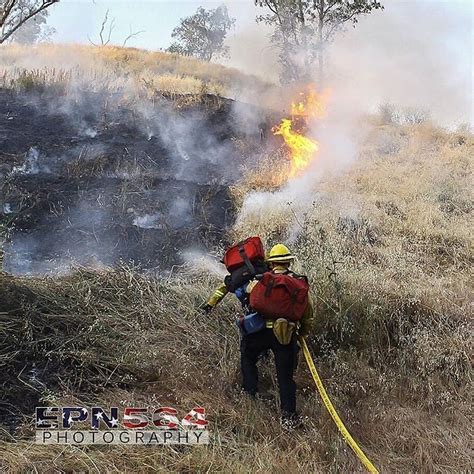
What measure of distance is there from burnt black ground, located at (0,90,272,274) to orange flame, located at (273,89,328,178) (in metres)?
0.75

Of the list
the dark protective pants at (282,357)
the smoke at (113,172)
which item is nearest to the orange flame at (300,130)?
the smoke at (113,172)

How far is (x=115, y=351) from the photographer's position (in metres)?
4.31

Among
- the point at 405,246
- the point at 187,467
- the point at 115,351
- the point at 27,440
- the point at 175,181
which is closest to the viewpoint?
the point at 187,467

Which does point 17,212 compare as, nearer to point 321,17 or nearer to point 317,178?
point 317,178

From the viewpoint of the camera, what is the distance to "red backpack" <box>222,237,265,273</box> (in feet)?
13.0

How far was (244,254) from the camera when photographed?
3.98 m

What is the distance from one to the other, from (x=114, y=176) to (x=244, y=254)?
20.6 ft

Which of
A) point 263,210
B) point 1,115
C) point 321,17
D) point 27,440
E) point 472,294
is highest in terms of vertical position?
point 321,17

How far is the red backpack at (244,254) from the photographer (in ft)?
13.0

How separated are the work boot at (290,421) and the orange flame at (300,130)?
749cm

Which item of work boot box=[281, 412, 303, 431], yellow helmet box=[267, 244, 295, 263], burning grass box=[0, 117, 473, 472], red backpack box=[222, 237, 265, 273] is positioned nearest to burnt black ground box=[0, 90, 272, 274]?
burning grass box=[0, 117, 473, 472]

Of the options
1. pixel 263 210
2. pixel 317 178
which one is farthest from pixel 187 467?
pixel 317 178

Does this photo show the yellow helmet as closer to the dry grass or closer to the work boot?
the work boot

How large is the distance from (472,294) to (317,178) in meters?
5.37
